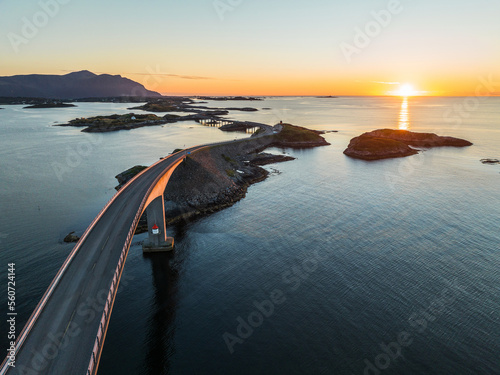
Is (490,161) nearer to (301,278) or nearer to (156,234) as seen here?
(301,278)

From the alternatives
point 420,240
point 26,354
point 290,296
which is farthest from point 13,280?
point 420,240

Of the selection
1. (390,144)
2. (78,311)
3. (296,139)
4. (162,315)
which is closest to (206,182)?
(162,315)

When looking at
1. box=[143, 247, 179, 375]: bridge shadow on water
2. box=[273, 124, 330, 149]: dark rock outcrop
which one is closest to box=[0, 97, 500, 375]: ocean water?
box=[143, 247, 179, 375]: bridge shadow on water

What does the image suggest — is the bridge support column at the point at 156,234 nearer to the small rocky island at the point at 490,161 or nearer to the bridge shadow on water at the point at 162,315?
the bridge shadow on water at the point at 162,315

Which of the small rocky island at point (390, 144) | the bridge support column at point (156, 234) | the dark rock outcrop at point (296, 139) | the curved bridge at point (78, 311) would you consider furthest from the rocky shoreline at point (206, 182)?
the small rocky island at point (390, 144)

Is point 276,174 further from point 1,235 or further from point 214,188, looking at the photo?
point 1,235

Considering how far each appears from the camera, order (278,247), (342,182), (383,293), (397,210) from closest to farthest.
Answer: (383,293) < (278,247) < (397,210) < (342,182)

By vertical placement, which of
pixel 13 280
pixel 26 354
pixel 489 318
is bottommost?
pixel 489 318
